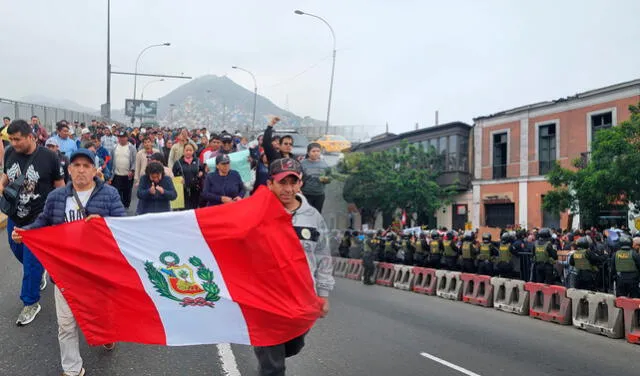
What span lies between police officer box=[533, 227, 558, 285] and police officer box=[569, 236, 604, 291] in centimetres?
117

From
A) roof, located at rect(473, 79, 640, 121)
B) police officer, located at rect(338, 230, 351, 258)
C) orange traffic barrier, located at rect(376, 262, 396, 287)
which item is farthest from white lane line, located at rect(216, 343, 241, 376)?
roof, located at rect(473, 79, 640, 121)

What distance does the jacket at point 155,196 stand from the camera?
25.6 feet

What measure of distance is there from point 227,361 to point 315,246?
233 cm

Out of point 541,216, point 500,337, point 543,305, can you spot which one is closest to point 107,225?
point 500,337

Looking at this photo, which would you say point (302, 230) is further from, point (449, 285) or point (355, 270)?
point (355, 270)

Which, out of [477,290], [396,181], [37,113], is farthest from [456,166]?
[37,113]

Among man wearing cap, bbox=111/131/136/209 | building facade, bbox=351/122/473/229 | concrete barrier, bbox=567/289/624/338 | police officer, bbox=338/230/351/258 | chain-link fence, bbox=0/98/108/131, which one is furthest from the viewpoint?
building facade, bbox=351/122/473/229

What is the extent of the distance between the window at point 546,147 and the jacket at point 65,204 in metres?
29.3

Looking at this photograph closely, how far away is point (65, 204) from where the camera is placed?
527 cm

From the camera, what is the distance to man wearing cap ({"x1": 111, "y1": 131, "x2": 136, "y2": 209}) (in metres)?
11.5

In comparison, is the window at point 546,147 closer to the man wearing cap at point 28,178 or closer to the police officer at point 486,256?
the police officer at point 486,256

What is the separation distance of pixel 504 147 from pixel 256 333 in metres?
32.5

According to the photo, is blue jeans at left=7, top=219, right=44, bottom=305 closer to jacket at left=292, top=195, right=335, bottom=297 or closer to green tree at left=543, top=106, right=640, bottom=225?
jacket at left=292, top=195, right=335, bottom=297

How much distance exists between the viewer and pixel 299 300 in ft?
13.9
